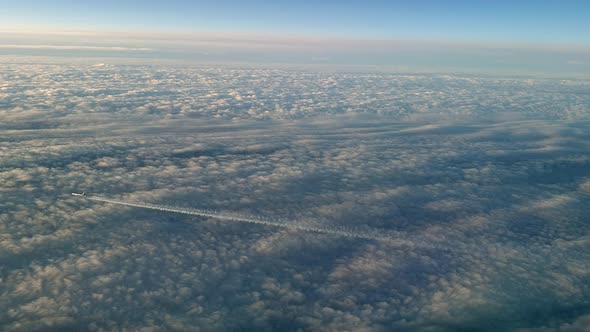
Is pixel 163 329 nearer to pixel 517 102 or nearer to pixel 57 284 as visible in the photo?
pixel 57 284

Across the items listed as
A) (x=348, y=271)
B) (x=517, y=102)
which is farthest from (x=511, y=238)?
(x=517, y=102)

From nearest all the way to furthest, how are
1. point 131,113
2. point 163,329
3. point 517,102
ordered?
point 163,329
point 131,113
point 517,102

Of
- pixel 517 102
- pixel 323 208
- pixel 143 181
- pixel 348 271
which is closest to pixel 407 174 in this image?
pixel 323 208

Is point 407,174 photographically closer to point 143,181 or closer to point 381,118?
point 143,181

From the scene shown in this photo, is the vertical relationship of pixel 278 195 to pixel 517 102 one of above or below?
below

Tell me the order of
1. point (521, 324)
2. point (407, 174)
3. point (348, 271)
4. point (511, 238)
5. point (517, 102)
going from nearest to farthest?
point (521, 324), point (348, 271), point (511, 238), point (407, 174), point (517, 102)

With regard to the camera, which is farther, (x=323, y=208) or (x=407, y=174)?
(x=407, y=174)

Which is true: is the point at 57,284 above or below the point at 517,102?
below

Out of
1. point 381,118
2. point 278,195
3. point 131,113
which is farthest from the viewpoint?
point 381,118

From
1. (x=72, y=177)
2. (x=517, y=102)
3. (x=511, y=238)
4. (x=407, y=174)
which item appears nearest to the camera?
(x=511, y=238)
